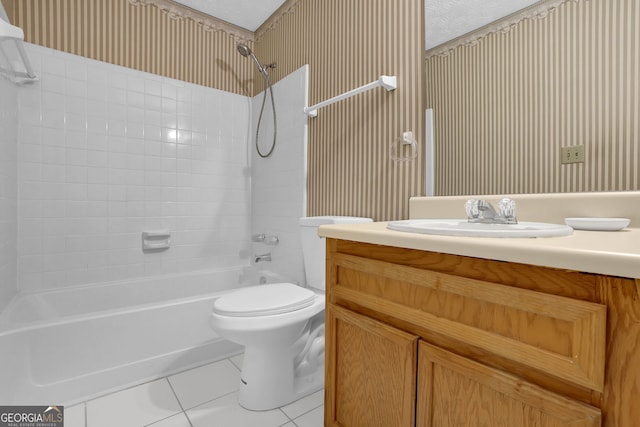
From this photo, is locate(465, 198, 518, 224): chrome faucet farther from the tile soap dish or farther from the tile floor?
the tile floor

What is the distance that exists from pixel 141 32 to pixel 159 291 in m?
1.76

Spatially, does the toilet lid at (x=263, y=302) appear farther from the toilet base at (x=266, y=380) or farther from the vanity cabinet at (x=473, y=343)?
the vanity cabinet at (x=473, y=343)

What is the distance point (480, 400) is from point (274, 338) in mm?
841

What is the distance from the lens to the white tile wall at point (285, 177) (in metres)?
2.03

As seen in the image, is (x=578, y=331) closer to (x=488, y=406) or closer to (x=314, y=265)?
(x=488, y=406)

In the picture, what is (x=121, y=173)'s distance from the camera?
2008mm

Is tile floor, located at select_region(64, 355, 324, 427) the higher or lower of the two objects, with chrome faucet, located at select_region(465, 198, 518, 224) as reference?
lower

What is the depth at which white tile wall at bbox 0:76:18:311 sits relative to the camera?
1453 mm

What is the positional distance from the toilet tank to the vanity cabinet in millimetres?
674

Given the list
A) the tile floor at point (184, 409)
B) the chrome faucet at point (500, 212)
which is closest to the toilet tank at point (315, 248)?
the tile floor at point (184, 409)

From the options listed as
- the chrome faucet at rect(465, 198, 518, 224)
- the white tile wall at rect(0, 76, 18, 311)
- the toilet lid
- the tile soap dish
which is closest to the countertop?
the tile soap dish

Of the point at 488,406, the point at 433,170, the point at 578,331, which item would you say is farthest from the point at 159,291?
the point at 578,331

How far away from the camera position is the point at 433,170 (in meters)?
1.33

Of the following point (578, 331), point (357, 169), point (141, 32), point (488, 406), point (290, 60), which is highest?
point (141, 32)
